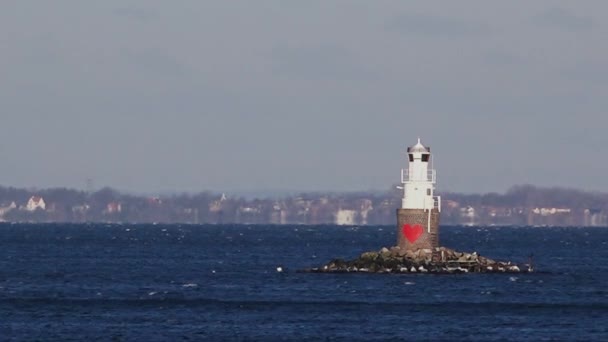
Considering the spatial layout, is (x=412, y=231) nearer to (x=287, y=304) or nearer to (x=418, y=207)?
(x=418, y=207)

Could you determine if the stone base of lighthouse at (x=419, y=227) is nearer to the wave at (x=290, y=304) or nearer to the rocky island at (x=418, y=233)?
the rocky island at (x=418, y=233)

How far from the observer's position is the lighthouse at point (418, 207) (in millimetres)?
86312

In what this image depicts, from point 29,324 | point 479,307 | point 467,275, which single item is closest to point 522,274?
point 467,275

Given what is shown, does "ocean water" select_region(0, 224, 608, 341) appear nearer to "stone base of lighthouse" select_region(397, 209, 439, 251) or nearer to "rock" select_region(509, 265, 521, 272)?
"rock" select_region(509, 265, 521, 272)

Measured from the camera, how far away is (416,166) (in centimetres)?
8731

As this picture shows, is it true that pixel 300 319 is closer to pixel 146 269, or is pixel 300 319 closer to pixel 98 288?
pixel 98 288

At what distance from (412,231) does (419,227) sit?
1.58ft

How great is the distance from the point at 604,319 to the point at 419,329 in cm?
925

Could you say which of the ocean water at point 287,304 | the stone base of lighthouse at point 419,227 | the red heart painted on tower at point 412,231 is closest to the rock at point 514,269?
the ocean water at point 287,304

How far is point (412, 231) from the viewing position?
86688mm

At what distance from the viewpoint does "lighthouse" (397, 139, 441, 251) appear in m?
86.3

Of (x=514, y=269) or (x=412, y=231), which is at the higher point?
(x=412, y=231)

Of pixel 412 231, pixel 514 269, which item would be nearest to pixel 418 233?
pixel 412 231

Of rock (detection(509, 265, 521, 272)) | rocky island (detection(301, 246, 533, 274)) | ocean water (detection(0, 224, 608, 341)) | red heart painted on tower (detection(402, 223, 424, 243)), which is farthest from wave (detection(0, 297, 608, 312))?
rock (detection(509, 265, 521, 272))
